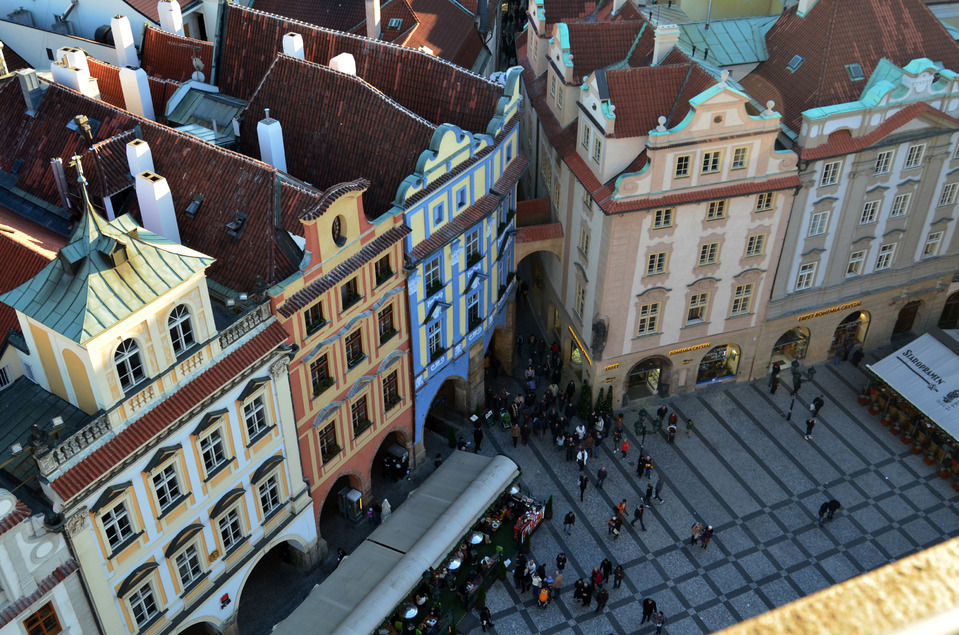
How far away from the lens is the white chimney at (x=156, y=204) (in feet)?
133

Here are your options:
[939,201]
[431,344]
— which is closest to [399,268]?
[431,344]

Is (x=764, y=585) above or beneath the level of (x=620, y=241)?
beneath

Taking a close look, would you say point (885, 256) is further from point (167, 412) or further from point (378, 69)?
point (167, 412)

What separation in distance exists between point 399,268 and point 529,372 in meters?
15.3

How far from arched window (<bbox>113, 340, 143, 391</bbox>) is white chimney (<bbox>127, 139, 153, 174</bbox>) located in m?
11.1

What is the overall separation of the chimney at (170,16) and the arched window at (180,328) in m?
28.4

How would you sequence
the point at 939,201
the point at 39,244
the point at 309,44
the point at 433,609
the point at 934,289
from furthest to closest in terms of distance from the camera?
the point at 934,289 → the point at 939,201 → the point at 309,44 → the point at 433,609 → the point at 39,244

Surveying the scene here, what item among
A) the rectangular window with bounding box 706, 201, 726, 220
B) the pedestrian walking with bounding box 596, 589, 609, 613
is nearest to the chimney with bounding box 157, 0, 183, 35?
the rectangular window with bounding box 706, 201, 726, 220

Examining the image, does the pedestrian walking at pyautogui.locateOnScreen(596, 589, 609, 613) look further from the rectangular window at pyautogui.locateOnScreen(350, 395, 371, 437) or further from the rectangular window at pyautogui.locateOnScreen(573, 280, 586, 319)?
the rectangular window at pyautogui.locateOnScreen(573, 280, 586, 319)

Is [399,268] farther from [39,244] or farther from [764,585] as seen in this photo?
[764,585]

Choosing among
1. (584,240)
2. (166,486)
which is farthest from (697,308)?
(166,486)

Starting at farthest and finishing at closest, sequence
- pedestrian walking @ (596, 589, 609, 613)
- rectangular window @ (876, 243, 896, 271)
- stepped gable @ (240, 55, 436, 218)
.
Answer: rectangular window @ (876, 243, 896, 271), stepped gable @ (240, 55, 436, 218), pedestrian walking @ (596, 589, 609, 613)

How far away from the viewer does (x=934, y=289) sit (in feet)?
202

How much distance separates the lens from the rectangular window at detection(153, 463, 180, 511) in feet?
122
